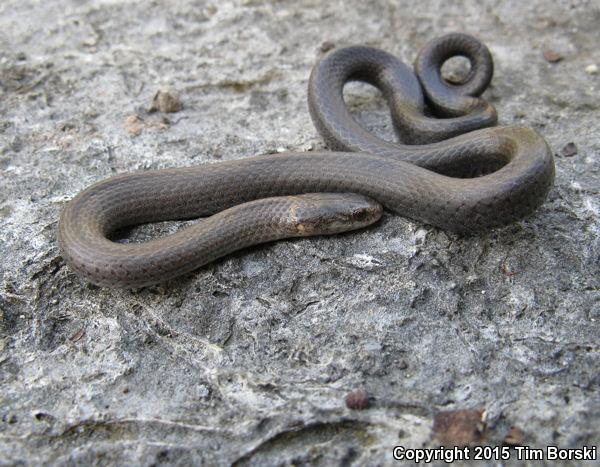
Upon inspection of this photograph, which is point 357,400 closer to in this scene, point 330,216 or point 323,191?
point 330,216

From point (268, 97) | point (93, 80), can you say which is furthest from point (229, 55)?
point (93, 80)

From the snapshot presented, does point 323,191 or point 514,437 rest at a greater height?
point 323,191

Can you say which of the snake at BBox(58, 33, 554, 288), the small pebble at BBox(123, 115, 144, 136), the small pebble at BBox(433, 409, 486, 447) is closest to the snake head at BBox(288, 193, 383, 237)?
the snake at BBox(58, 33, 554, 288)

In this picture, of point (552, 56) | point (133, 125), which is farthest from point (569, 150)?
point (133, 125)

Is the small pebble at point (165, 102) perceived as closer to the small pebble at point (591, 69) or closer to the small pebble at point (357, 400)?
the small pebble at point (357, 400)

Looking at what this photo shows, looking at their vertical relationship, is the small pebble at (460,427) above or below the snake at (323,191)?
below

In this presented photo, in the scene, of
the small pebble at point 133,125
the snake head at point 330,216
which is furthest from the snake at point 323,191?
the small pebble at point 133,125

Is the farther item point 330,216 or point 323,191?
point 323,191

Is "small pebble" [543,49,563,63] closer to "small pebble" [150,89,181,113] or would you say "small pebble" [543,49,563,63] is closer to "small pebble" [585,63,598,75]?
"small pebble" [585,63,598,75]
